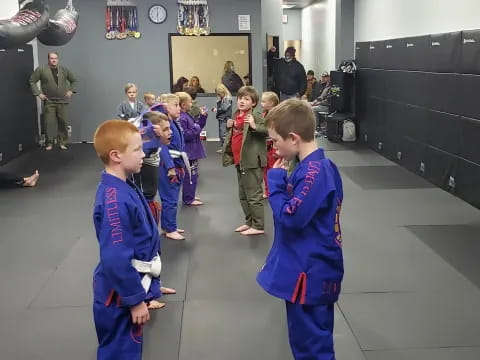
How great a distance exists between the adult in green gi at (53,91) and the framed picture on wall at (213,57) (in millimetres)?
2235

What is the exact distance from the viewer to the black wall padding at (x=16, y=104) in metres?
10.0

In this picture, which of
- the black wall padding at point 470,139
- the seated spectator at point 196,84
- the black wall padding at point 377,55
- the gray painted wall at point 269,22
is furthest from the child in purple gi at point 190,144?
the gray painted wall at point 269,22

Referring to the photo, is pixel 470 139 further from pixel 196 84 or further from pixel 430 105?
pixel 196 84

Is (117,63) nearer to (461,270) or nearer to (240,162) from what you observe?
(240,162)

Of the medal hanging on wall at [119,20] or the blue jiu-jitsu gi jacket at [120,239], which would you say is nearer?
the blue jiu-jitsu gi jacket at [120,239]

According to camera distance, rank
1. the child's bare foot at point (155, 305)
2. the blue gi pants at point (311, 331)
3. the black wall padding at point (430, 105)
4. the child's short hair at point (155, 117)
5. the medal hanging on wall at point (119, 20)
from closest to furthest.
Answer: the blue gi pants at point (311, 331)
the child's bare foot at point (155, 305)
the child's short hair at point (155, 117)
the black wall padding at point (430, 105)
the medal hanging on wall at point (119, 20)

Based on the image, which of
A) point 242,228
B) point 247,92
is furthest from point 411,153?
point 247,92

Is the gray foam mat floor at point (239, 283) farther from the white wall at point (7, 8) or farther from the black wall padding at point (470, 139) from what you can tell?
the white wall at point (7, 8)

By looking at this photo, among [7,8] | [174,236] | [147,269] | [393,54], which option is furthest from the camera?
[393,54]

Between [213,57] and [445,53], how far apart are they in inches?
244

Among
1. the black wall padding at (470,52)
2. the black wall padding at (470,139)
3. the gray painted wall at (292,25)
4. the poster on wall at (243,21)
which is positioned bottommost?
the black wall padding at (470,139)

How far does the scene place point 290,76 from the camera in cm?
1286

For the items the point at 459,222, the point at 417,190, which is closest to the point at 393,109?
the point at 417,190

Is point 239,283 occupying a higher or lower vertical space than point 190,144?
lower
